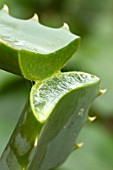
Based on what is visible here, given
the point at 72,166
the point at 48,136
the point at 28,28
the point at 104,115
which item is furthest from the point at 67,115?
the point at 104,115

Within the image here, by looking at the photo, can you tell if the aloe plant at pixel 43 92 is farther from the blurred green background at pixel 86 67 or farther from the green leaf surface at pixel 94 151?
the green leaf surface at pixel 94 151

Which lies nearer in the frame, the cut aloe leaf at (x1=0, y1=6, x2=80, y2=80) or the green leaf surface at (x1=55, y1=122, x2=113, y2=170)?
the cut aloe leaf at (x1=0, y1=6, x2=80, y2=80)

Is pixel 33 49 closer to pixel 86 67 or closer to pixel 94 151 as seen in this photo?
pixel 94 151

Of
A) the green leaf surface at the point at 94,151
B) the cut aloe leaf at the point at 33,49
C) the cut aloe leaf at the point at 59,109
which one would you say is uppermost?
the cut aloe leaf at the point at 33,49

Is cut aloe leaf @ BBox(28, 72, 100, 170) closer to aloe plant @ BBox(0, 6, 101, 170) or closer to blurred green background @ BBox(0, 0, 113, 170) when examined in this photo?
aloe plant @ BBox(0, 6, 101, 170)

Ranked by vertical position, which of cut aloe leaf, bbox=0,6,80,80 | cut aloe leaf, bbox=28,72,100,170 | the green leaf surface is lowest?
the green leaf surface

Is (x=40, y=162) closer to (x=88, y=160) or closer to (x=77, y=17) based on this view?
(x=88, y=160)

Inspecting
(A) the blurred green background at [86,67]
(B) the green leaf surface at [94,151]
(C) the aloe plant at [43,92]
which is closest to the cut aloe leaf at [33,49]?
(C) the aloe plant at [43,92]

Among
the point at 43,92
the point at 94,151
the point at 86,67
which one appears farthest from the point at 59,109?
the point at 86,67

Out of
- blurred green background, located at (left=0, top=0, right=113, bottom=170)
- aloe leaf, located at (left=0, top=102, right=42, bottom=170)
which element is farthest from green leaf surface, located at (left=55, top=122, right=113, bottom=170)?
aloe leaf, located at (left=0, top=102, right=42, bottom=170)
